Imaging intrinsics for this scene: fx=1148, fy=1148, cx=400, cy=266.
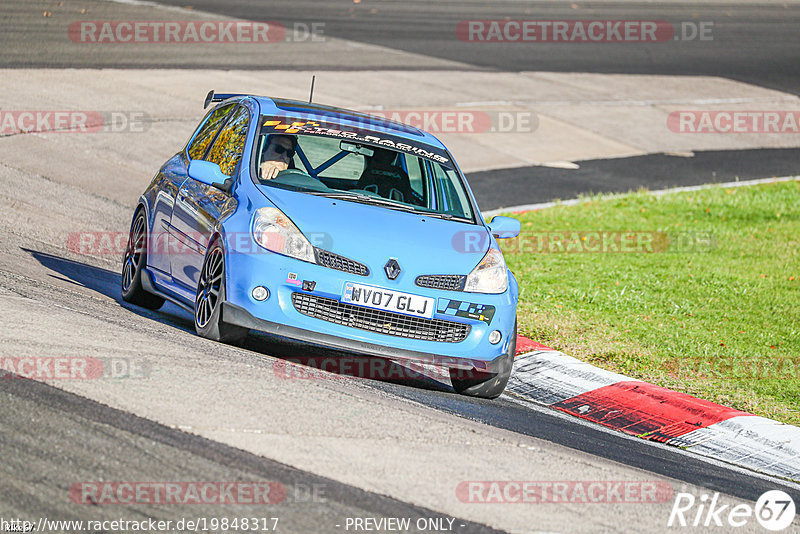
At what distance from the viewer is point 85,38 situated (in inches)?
888

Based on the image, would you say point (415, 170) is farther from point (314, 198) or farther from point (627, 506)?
point (627, 506)

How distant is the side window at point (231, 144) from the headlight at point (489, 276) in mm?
1911

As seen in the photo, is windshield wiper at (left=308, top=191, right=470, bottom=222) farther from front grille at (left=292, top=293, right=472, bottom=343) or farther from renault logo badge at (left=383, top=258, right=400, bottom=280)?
front grille at (left=292, top=293, right=472, bottom=343)

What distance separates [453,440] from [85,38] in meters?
18.5

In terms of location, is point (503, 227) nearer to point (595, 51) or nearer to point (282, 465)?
point (282, 465)

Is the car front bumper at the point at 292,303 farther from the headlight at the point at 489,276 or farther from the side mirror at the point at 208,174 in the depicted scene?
the side mirror at the point at 208,174

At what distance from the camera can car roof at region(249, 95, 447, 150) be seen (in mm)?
8719

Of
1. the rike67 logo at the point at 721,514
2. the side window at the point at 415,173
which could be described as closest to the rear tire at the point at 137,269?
the side window at the point at 415,173

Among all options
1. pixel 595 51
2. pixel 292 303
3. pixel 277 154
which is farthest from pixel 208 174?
pixel 595 51

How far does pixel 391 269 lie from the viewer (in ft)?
23.5

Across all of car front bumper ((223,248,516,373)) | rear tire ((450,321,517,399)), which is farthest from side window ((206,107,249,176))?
rear tire ((450,321,517,399))

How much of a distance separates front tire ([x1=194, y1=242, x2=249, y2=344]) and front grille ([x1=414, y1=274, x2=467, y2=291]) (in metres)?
1.17

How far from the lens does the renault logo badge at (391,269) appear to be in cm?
715

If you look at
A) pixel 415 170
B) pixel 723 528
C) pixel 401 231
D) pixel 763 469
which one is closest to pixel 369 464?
pixel 723 528
